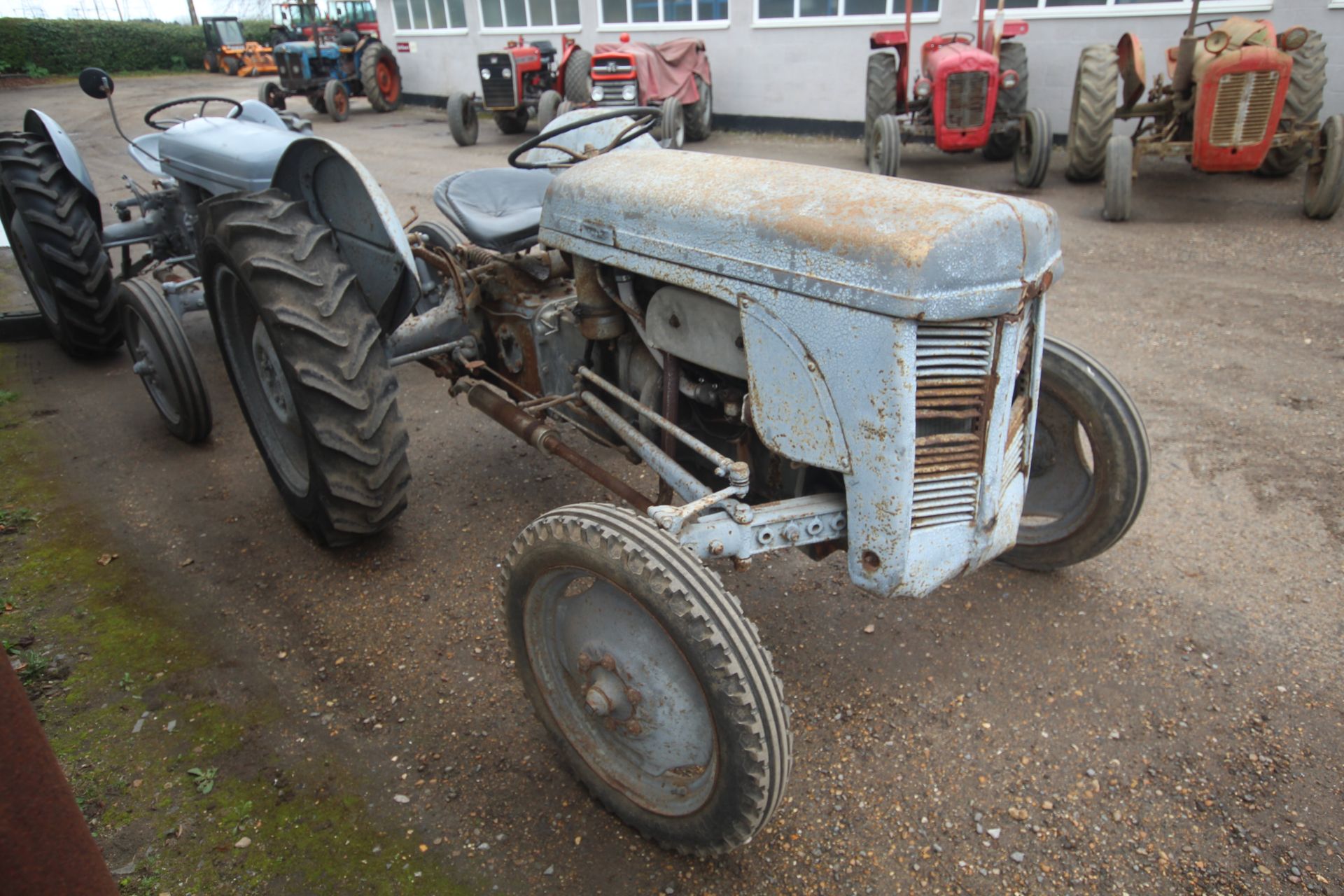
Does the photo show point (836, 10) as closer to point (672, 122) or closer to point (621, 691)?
point (672, 122)

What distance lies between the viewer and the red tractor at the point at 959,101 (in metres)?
8.19

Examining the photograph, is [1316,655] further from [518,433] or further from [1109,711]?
[518,433]

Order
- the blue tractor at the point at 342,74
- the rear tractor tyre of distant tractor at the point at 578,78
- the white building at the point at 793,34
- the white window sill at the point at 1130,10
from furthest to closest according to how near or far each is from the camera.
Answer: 1. the blue tractor at the point at 342,74
2. the rear tractor tyre of distant tractor at the point at 578,78
3. the white building at the point at 793,34
4. the white window sill at the point at 1130,10

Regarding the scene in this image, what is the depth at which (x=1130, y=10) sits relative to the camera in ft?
29.9

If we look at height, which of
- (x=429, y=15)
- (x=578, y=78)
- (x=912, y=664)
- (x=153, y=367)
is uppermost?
(x=429, y=15)

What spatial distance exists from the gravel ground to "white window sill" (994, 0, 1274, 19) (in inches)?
226

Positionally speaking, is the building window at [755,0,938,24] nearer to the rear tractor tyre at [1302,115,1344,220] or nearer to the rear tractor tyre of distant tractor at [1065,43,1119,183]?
the rear tractor tyre of distant tractor at [1065,43,1119,183]

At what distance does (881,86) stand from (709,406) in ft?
25.3

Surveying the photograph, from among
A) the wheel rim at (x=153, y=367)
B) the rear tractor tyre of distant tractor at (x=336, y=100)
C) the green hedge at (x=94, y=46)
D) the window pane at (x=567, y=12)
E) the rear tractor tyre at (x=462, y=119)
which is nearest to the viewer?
the wheel rim at (x=153, y=367)

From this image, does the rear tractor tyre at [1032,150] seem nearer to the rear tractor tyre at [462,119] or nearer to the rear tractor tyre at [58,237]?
the rear tractor tyre at [58,237]

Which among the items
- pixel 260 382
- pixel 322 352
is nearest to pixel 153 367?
pixel 260 382

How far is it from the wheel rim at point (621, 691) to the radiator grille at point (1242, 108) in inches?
277

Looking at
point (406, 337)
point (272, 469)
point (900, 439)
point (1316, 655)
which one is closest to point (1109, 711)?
point (1316, 655)

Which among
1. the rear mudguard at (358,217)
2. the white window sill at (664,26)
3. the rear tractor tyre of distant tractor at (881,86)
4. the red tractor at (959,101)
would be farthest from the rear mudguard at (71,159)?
the white window sill at (664,26)
